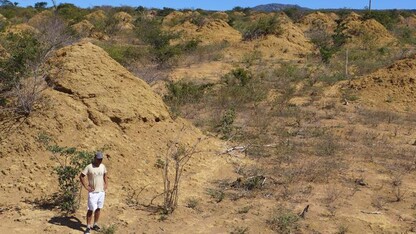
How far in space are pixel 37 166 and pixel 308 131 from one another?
5.60 meters

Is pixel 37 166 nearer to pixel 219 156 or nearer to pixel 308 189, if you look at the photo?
pixel 219 156

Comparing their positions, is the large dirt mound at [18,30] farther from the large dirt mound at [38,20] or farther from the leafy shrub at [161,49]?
the large dirt mound at [38,20]

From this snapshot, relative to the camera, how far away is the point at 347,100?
41.1ft

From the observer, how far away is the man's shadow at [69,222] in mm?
4881

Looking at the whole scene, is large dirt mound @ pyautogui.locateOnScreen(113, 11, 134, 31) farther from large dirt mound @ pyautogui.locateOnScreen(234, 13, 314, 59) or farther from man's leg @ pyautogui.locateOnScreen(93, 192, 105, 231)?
man's leg @ pyautogui.locateOnScreen(93, 192, 105, 231)

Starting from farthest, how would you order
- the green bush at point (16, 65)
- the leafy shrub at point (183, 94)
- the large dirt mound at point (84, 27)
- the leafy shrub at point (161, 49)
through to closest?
the large dirt mound at point (84, 27)
the leafy shrub at point (161, 49)
the leafy shrub at point (183, 94)
the green bush at point (16, 65)

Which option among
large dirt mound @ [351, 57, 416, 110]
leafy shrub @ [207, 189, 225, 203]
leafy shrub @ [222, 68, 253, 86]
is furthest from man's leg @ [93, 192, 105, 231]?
large dirt mound @ [351, 57, 416, 110]

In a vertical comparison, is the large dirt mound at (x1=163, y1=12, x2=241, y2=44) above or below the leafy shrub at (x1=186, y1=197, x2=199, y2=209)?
above

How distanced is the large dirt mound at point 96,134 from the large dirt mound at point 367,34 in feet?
57.8

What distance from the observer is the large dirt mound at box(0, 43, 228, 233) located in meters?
5.44

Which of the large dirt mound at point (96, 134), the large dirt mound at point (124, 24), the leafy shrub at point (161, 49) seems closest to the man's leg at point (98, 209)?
the large dirt mound at point (96, 134)

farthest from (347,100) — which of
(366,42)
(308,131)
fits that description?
(366,42)

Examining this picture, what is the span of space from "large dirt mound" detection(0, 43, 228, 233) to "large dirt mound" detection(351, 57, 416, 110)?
671 centimetres

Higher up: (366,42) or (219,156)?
(366,42)
